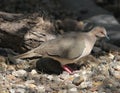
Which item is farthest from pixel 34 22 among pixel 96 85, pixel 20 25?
pixel 96 85

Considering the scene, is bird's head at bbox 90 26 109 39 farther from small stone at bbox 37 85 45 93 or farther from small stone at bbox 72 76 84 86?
small stone at bbox 37 85 45 93

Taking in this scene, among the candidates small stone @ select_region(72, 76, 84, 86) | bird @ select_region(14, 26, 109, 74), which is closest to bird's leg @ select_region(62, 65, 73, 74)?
bird @ select_region(14, 26, 109, 74)

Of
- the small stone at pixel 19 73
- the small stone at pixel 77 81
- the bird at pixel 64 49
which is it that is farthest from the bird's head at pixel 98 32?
the small stone at pixel 19 73

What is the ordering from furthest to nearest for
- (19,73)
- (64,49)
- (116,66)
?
(116,66), (19,73), (64,49)

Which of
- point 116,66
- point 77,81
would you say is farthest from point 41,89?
point 116,66

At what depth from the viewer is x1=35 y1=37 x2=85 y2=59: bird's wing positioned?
21.6 ft

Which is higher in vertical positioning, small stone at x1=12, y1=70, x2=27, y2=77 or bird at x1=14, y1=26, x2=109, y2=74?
bird at x1=14, y1=26, x2=109, y2=74

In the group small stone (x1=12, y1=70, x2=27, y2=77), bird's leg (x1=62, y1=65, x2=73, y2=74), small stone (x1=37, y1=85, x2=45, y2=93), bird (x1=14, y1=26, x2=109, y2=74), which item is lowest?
small stone (x1=12, y1=70, x2=27, y2=77)

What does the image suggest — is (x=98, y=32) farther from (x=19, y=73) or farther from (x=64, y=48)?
(x=19, y=73)

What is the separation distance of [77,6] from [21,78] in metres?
6.20

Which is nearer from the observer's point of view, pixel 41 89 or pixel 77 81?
pixel 41 89

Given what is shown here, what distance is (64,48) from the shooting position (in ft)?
21.7

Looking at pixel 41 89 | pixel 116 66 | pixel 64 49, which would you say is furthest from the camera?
pixel 116 66

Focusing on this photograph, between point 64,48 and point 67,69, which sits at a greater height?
point 64,48
